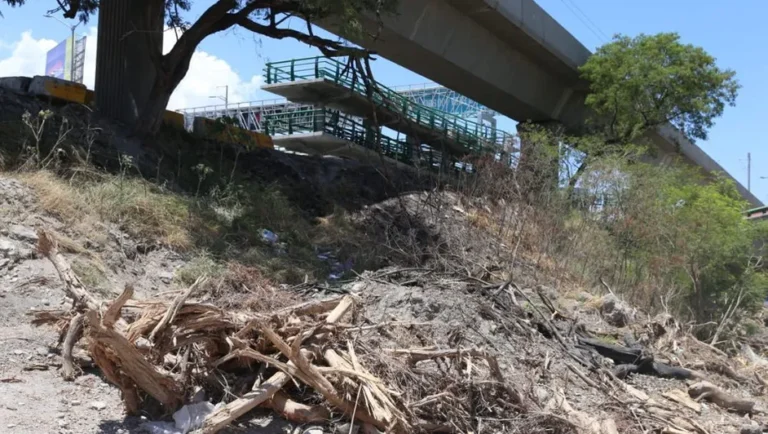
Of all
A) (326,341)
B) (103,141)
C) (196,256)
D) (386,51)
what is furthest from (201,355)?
(386,51)

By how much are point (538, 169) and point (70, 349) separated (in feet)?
37.5

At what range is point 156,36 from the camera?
1281 centimetres

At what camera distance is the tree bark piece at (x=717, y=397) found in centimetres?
756

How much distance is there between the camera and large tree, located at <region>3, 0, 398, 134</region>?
12.0 m

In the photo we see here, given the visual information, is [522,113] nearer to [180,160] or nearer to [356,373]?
[180,160]

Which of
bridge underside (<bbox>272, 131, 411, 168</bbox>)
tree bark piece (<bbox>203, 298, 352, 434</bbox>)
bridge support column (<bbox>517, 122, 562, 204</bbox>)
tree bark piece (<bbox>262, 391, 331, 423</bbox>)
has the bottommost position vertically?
tree bark piece (<bbox>262, 391, 331, 423</bbox>)

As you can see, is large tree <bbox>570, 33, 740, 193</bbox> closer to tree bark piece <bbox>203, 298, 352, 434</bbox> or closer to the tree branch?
the tree branch

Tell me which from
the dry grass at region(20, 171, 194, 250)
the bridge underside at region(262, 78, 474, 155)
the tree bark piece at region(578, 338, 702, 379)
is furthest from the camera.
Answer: the bridge underside at region(262, 78, 474, 155)

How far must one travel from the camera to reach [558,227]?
518 inches

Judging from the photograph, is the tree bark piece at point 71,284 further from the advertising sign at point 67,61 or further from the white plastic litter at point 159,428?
the advertising sign at point 67,61

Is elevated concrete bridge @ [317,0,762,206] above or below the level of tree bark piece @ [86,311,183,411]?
above

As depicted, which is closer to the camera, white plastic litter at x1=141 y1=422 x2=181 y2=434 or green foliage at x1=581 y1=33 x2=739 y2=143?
white plastic litter at x1=141 y1=422 x2=181 y2=434

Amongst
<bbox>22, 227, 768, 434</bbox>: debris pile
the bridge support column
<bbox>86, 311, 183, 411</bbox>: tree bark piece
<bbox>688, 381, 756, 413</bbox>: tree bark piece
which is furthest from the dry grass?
the bridge support column

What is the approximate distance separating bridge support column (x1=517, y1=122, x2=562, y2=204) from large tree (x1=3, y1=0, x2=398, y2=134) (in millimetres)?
4354
